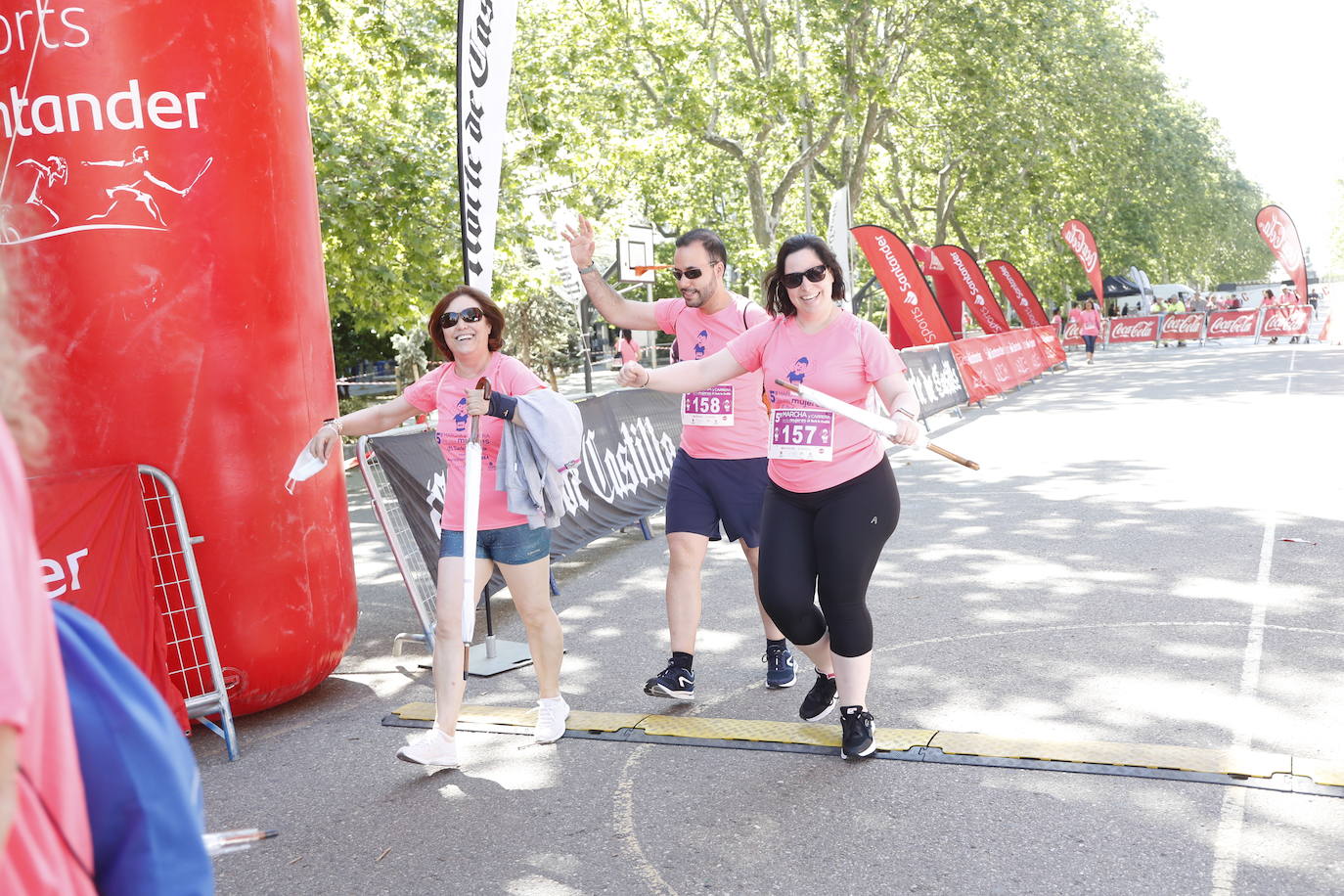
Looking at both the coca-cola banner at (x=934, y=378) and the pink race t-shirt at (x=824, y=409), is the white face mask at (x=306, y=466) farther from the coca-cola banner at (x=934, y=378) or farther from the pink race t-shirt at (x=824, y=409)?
the coca-cola banner at (x=934, y=378)

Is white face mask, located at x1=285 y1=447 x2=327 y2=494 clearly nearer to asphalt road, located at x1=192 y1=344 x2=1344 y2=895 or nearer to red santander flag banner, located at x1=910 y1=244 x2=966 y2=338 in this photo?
asphalt road, located at x1=192 y1=344 x2=1344 y2=895

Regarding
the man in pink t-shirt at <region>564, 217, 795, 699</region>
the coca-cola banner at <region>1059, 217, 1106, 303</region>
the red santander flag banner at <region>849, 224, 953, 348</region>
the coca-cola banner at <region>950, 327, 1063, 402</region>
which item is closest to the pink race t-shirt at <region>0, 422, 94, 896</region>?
the man in pink t-shirt at <region>564, 217, 795, 699</region>

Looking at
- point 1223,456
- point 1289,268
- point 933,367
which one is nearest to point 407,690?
point 1223,456

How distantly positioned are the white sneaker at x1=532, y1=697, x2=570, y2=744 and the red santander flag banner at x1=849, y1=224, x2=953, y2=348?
615 inches

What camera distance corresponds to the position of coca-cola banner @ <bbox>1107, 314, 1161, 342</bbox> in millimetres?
42000

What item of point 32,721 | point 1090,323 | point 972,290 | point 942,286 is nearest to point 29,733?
point 32,721

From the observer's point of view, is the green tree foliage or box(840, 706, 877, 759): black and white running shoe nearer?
box(840, 706, 877, 759): black and white running shoe

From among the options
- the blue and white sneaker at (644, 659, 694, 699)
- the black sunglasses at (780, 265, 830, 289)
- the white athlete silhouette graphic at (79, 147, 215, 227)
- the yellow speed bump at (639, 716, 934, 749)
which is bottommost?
the yellow speed bump at (639, 716, 934, 749)

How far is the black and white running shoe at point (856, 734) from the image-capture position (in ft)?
15.0

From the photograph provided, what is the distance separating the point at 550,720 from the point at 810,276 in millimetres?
2031

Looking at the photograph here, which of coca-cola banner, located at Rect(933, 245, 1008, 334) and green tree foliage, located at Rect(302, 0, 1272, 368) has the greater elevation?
green tree foliage, located at Rect(302, 0, 1272, 368)

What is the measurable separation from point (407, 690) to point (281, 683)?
64 cm

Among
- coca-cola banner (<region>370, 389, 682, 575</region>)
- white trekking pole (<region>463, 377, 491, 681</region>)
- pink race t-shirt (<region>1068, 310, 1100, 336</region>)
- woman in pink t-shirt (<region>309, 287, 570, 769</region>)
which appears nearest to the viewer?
white trekking pole (<region>463, 377, 491, 681</region>)

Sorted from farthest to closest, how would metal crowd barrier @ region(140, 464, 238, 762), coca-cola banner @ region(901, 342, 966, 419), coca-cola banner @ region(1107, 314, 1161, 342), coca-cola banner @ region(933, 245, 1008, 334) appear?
coca-cola banner @ region(1107, 314, 1161, 342)
coca-cola banner @ region(933, 245, 1008, 334)
coca-cola banner @ region(901, 342, 966, 419)
metal crowd barrier @ region(140, 464, 238, 762)
